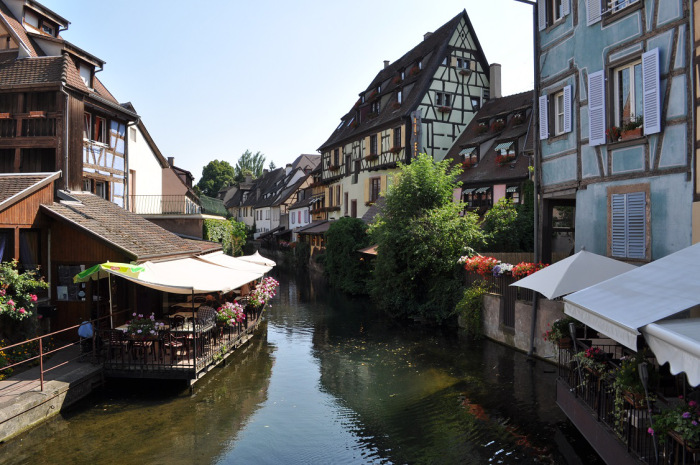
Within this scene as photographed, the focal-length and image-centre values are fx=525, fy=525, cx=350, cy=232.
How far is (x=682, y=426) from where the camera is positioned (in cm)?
498

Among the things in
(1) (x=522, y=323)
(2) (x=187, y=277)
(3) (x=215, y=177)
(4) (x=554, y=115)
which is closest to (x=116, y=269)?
(2) (x=187, y=277)

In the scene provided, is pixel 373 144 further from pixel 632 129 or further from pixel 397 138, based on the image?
pixel 632 129

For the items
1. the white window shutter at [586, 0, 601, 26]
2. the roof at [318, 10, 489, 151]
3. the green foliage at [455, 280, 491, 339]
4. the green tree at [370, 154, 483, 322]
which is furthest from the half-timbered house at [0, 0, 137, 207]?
the roof at [318, 10, 489, 151]

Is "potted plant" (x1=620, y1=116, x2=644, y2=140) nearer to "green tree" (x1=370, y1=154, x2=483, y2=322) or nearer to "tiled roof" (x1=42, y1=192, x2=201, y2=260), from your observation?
"green tree" (x1=370, y1=154, x2=483, y2=322)

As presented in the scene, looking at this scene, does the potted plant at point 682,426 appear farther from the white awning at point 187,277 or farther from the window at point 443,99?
the window at point 443,99

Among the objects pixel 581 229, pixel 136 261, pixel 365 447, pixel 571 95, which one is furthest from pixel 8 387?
pixel 571 95

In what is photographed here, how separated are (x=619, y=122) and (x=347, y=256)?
19695 millimetres

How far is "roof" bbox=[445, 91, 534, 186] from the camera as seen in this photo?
82.9 feet

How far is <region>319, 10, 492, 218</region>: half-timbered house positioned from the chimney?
0.06 meters

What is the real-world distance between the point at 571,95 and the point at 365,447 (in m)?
10.1

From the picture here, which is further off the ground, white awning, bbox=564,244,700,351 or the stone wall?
white awning, bbox=564,244,700,351

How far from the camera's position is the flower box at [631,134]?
36.5 ft

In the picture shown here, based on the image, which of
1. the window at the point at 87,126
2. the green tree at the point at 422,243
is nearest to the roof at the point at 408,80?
the green tree at the point at 422,243

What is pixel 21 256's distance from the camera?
41.0 feet
